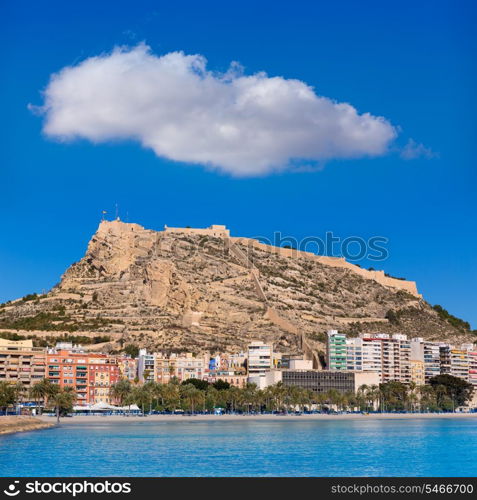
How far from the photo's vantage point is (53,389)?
3991 inches

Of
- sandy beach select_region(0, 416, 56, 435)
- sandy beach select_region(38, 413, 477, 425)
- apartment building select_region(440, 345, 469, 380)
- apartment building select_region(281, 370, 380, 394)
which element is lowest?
sandy beach select_region(38, 413, 477, 425)

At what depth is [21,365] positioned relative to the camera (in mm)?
113375

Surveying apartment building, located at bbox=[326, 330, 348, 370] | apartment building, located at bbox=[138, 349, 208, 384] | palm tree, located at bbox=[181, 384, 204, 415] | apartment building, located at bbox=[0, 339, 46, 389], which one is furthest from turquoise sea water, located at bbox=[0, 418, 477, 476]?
apartment building, located at bbox=[326, 330, 348, 370]

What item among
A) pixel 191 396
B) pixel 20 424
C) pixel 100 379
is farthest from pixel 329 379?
pixel 20 424

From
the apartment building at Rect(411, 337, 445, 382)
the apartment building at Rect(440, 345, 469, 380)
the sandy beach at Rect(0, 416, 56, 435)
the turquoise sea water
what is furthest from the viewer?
the apartment building at Rect(440, 345, 469, 380)

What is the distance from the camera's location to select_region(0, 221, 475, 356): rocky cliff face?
139500mm

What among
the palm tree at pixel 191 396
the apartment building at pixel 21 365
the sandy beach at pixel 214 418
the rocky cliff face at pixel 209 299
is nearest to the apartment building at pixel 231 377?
the rocky cliff face at pixel 209 299

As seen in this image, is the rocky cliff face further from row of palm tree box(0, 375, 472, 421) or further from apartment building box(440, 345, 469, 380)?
row of palm tree box(0, 375, 472, 421)

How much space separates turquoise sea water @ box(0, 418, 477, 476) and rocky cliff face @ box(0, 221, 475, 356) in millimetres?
60900

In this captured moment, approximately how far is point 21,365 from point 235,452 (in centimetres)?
6812

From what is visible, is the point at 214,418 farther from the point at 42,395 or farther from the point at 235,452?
the point at 235,452

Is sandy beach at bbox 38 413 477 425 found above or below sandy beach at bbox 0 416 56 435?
below

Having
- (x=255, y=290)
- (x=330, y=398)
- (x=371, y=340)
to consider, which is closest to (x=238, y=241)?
(x=255, y=290)
